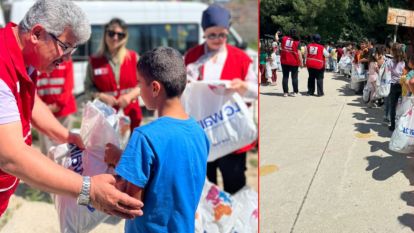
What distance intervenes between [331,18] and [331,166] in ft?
1.41

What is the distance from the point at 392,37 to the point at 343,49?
0.46 feet

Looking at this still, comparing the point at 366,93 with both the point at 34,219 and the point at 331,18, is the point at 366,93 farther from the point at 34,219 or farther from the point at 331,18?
the point at 34,219

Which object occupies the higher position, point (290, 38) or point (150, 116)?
point (290, 38)

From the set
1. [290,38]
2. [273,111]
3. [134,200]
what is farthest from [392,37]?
[134,200]

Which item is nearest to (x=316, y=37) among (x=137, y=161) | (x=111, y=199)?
(x=137, y=161)

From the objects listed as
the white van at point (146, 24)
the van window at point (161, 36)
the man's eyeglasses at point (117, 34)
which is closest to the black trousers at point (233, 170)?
the man's eyeglasses at point (117, 34)

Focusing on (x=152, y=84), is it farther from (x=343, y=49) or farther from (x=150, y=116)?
(x=150, y=116)

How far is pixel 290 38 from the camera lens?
1.40 metres

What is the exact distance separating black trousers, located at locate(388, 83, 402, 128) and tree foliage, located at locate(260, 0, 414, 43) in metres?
0.14

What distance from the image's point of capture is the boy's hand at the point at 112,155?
203 centimetres

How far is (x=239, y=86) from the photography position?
2984 millimetres

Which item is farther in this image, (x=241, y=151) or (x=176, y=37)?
(x=176, y=37)

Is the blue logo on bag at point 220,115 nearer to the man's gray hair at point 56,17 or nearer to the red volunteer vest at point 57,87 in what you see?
the man's gray hair at point 56,17

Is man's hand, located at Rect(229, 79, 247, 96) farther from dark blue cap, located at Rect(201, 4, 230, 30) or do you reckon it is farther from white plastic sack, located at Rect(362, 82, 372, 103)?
white plastic sack, located at Rect(362, 82, 372, 103)
